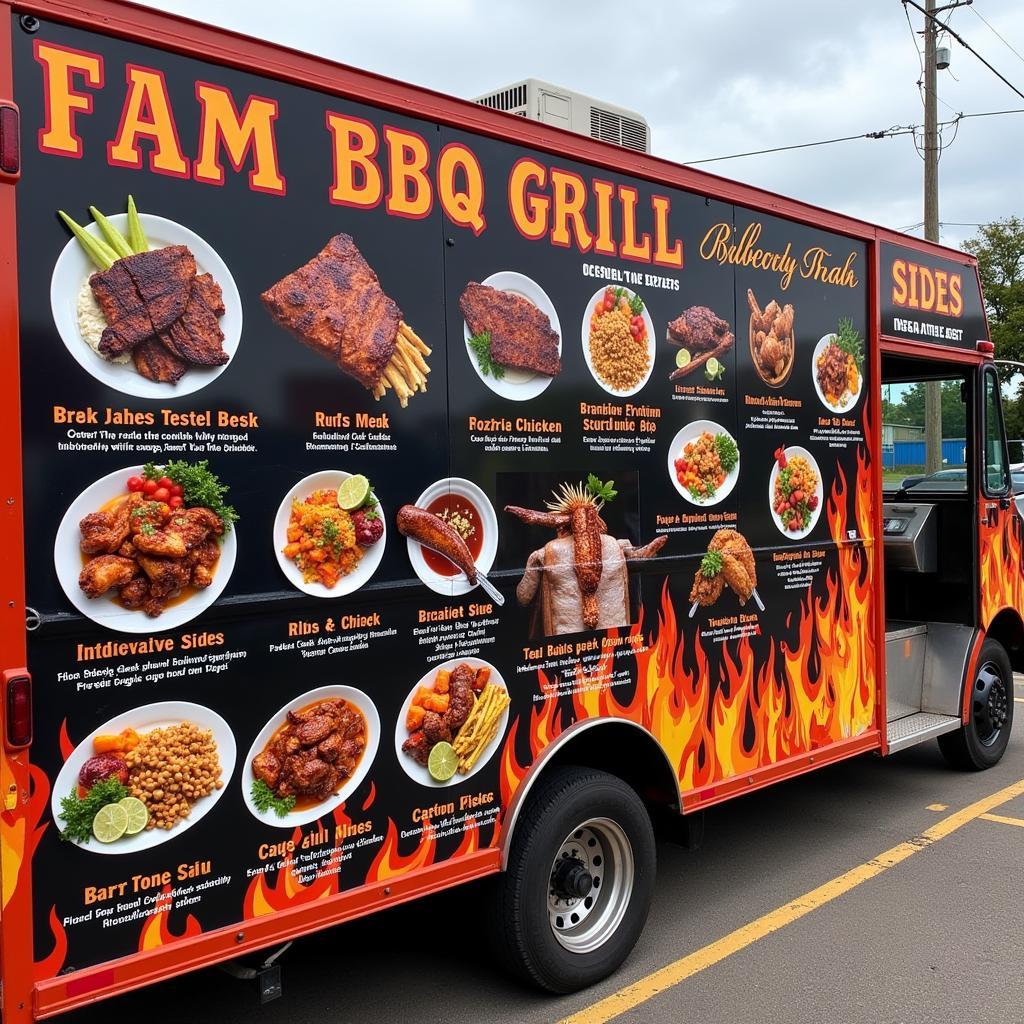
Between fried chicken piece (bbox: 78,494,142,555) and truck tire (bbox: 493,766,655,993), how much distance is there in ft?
5.86

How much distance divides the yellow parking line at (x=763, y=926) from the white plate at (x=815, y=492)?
1.67 meters

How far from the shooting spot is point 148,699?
263 centimetres

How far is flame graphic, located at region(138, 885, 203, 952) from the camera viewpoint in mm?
2629

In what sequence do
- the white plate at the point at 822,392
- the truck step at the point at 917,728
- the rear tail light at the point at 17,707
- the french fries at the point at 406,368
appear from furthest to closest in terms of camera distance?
the truck step at the point at 917,728 → the white plate at the point at 822,392 → the french fries at the point at 406,368 → the rear tail light at the point at 17,707

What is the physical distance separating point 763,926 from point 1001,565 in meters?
3.16

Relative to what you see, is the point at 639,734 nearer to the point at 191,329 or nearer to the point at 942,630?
the point at 191,329

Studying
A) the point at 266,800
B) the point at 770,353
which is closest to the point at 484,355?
the point at 266,800

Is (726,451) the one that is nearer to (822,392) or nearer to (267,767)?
(822,392)

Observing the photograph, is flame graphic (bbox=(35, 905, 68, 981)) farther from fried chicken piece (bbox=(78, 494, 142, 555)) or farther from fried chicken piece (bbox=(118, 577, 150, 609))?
fried chicken piece (bbox=(78, 494, 142, 555))

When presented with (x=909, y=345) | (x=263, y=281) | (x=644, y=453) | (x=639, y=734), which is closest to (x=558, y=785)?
(x=639, y=734)

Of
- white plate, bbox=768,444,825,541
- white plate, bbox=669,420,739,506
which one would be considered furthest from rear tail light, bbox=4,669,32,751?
white plate, bbox=768,444,825,541

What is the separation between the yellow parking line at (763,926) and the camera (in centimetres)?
370

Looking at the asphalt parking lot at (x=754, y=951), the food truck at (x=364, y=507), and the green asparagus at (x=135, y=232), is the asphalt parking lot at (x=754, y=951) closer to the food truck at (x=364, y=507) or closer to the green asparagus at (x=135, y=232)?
the food truck at (x=364, y=507)

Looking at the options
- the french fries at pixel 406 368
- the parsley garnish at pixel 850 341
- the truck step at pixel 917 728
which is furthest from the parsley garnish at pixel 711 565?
the truck step at pixel 917 728
